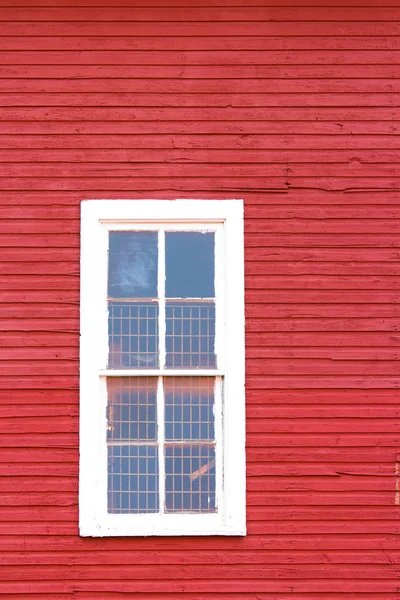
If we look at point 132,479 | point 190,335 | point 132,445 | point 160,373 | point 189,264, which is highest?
point 189,264

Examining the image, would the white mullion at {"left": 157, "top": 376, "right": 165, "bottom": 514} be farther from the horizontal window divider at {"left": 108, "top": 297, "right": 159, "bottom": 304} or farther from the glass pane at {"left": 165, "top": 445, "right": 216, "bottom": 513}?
the horizontal window divider at {"left": 108, "top": 297, "right": 159, "bottom": 304}

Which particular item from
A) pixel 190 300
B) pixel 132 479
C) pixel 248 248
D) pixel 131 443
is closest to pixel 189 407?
pixel 131 443

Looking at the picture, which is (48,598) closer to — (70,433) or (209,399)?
(70,433)

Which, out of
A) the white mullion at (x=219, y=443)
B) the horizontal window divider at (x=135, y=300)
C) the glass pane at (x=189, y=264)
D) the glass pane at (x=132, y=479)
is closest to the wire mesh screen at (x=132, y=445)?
the glass pane at (x=132, y=479)

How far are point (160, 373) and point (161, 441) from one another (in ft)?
1.49

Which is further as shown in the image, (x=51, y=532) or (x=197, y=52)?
(x=197, y=52)

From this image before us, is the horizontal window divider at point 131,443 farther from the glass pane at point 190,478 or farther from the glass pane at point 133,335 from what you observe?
the glass pane at point 133,335

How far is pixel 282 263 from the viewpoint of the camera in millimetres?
6820

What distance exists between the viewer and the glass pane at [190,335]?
677 centimetres

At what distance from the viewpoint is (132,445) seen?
21.9 ft

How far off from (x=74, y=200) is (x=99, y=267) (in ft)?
1.61

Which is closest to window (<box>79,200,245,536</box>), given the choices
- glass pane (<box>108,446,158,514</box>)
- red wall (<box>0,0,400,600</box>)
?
glass pane (<box>108,446,158,514</box>)

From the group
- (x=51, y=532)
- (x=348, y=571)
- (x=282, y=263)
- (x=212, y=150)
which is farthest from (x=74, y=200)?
(x=348, y=571)

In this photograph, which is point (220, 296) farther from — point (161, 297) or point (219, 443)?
point (219, 443)
